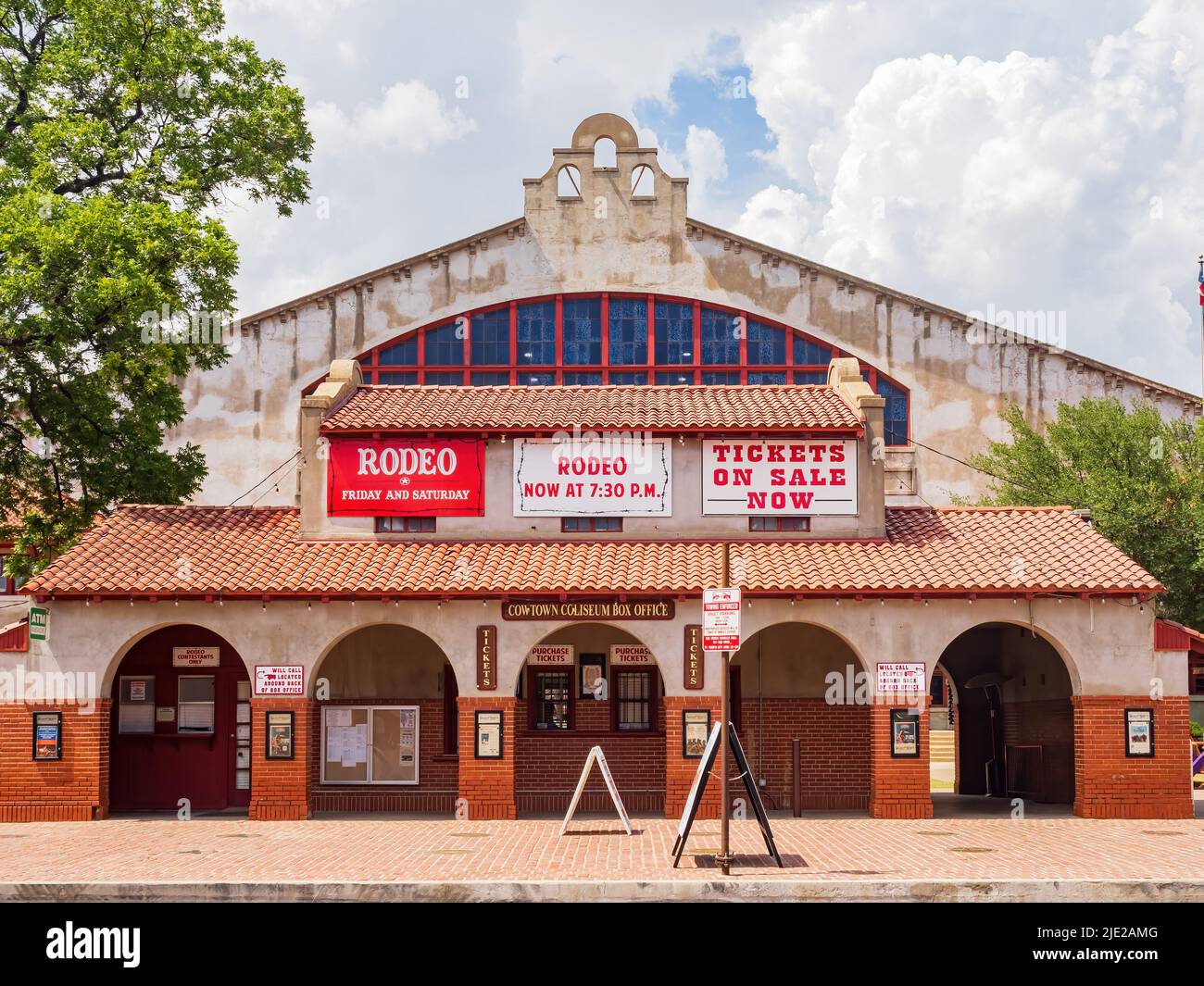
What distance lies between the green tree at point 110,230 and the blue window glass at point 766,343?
52.1 ft

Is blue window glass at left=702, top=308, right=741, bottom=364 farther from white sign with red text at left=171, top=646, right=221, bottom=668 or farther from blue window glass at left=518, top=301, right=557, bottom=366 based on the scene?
white sign with red text at left=171, top=646, right=221, bottom=668

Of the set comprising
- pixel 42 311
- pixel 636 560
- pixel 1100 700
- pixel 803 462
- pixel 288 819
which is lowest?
pixel 288 819

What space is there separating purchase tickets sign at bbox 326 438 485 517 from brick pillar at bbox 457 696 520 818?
399cm

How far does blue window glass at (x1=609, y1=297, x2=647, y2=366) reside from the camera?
43875 mm

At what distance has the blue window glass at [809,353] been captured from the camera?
44.6 meters

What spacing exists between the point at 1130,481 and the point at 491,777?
1809 cm

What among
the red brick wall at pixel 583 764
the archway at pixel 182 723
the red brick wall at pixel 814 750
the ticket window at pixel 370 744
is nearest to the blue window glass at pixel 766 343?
the red brick wall at pixel 814 750

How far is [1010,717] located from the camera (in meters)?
29.0

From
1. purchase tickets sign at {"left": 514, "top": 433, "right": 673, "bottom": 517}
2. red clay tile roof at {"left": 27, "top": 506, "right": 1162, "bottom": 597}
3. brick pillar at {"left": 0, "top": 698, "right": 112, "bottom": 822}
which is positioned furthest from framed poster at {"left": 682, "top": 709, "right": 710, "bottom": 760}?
brick pillar at {"left": 0, "top": 698, "right": 112, "bottom": 822}

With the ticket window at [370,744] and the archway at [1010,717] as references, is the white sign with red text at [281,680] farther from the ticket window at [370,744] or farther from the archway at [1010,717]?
the archway at [1010,717]
